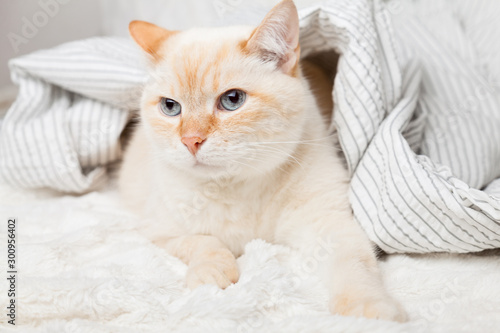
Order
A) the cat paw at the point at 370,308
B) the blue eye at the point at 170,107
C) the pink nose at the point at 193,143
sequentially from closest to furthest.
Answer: the cat paw at the point at 370,308, the pink nose at the point at 193,143, the blue eye at the point at 170,107

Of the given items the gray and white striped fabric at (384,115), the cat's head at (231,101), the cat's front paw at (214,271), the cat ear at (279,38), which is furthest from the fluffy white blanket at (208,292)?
the cat ear at (279,38)

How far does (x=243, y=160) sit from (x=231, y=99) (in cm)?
20

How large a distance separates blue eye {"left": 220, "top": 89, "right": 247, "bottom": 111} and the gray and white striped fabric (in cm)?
45

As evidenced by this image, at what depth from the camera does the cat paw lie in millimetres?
1046

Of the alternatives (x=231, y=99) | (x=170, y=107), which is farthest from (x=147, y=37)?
(x=231, y=99)

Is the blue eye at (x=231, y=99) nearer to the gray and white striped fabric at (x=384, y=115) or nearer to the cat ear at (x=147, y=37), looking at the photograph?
the cat ear at (x=147, y=37)

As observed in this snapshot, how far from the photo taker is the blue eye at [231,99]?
132cm

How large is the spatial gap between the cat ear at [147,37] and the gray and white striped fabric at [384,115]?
1.13 ft

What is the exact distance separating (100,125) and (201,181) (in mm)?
769

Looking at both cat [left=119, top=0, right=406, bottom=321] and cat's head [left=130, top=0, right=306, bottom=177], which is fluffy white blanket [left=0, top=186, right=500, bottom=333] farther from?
cat's head [left=130, top=0, right=306, bottom=177]

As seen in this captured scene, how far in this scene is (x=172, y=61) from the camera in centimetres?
140

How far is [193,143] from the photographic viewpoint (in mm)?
1229

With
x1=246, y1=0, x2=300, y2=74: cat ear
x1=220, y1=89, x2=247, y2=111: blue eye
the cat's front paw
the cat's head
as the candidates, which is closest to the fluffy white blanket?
the cat's front paw

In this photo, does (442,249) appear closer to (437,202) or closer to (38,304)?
(437,202)
